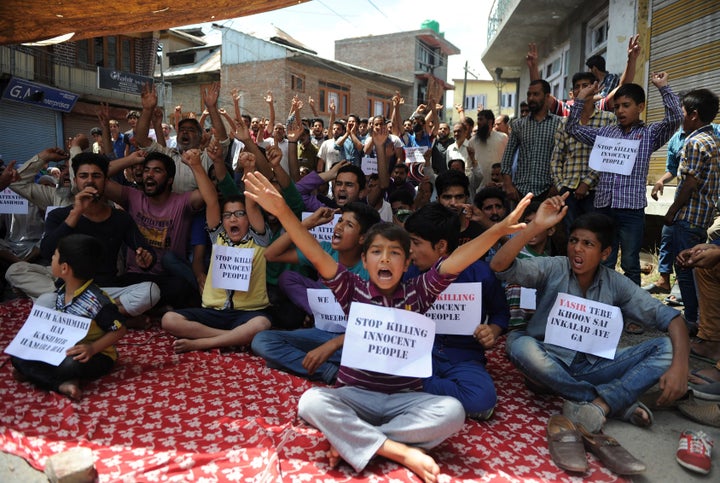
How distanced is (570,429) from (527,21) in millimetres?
11684

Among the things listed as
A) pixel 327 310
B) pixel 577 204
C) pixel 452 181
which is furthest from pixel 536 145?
pixel 327 310

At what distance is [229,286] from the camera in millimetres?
3889

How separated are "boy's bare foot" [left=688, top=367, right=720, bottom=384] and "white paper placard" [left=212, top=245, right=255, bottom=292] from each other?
10.0 ft

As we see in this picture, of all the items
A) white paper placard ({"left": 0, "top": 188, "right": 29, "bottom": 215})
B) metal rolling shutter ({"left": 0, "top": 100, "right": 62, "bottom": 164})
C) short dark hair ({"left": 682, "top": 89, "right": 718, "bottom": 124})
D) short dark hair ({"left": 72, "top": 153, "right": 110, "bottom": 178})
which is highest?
metal rolling shutter ({"left": 0, "top": 100, "right": 62, "bottom": 164})

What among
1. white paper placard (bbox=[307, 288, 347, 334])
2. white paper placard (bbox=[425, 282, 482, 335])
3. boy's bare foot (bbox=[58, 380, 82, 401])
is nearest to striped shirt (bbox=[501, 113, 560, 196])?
white paper placard (bbox=[425, 282, 482, 335])

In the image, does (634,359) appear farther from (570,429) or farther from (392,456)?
(392,456)

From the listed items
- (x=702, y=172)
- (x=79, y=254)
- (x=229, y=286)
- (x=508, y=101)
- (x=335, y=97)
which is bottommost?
(x=229, y=286)

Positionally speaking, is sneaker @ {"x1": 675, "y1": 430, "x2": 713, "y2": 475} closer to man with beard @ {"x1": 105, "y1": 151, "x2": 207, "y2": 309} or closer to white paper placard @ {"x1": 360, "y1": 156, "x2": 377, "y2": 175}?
man with beard @ {"x1": 105, "y1": 151, "x2": 207, "y2": 309}

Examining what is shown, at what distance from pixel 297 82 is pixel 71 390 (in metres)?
23.5

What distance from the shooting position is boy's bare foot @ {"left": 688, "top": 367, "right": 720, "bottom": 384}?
3.14 m

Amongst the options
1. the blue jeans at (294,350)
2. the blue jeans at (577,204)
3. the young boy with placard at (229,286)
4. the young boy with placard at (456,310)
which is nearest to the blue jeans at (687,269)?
the blue jeans at (577,204)

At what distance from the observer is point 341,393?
94.7 inches

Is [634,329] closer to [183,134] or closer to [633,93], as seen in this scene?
[633,93]

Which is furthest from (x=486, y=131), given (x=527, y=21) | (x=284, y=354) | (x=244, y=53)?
(x=244, y=53)
